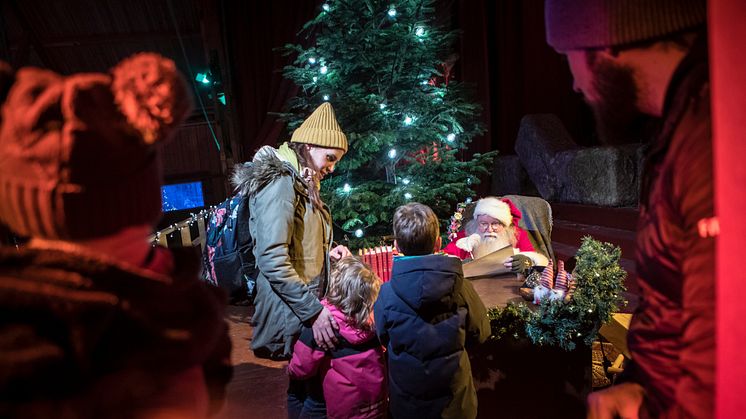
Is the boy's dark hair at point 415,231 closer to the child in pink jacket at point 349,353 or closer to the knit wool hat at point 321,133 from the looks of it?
the child in pink jacket at point 349,353

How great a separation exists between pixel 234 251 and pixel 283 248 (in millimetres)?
767

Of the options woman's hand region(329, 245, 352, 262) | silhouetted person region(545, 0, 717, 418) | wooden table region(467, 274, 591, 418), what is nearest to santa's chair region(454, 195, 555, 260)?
wooden table region(467, 274, 591, 418)

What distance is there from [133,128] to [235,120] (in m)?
5.95

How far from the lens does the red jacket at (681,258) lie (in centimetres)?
78

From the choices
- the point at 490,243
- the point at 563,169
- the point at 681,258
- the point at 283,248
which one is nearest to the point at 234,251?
the point at 283,248

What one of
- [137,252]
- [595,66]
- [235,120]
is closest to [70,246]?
[137,252]

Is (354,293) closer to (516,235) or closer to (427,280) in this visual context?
(427,280)

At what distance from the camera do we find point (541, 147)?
7254mm

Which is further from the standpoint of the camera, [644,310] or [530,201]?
[530,201]

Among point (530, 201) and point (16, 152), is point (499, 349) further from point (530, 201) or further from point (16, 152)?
point (16, 152)

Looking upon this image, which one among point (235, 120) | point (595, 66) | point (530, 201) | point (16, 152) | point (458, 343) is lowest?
point (458, 343)

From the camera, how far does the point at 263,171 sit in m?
2.30

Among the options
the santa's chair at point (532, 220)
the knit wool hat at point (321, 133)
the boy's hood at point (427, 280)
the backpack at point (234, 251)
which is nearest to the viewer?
the boy's hood at point (427, 280)

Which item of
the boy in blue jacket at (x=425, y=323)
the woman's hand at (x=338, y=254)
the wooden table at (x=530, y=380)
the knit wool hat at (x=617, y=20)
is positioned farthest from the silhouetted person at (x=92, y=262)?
the wooden table at (x=530, y=380)
